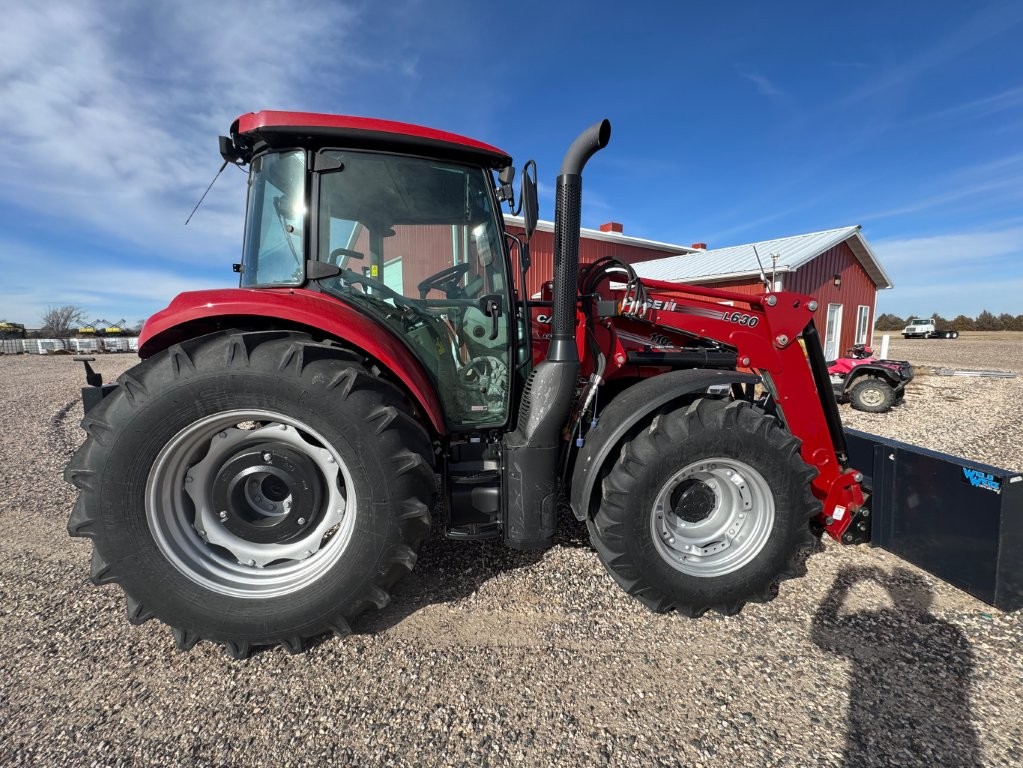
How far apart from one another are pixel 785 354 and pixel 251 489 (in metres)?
2.89

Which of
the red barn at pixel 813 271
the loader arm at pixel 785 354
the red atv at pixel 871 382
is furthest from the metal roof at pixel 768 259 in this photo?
the loader arm at pixel 785 354

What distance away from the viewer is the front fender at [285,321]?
198cm

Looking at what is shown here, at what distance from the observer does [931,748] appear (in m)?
1.57

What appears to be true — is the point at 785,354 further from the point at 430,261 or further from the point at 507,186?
the point at 430,261

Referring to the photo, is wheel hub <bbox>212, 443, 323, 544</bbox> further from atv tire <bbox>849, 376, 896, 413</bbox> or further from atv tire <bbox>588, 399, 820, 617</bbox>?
atv tire <bbox>849, 376, 896, 413</bbox>

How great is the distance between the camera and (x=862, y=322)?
1752cm

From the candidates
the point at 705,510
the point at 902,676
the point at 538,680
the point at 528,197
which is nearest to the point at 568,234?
the point at 528,197

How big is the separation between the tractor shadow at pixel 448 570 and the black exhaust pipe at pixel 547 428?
520 mm

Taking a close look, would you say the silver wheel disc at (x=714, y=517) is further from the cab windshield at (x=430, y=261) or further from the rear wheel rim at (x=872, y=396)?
the rear wheel rim at (x=872, y=396)

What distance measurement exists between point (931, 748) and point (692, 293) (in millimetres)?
2162

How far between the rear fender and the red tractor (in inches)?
0.4

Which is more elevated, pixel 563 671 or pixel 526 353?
pixel 526 353

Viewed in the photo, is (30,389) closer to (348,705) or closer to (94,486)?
(94,486)

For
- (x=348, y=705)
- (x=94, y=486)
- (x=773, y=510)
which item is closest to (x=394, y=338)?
(x=94, y=486)
